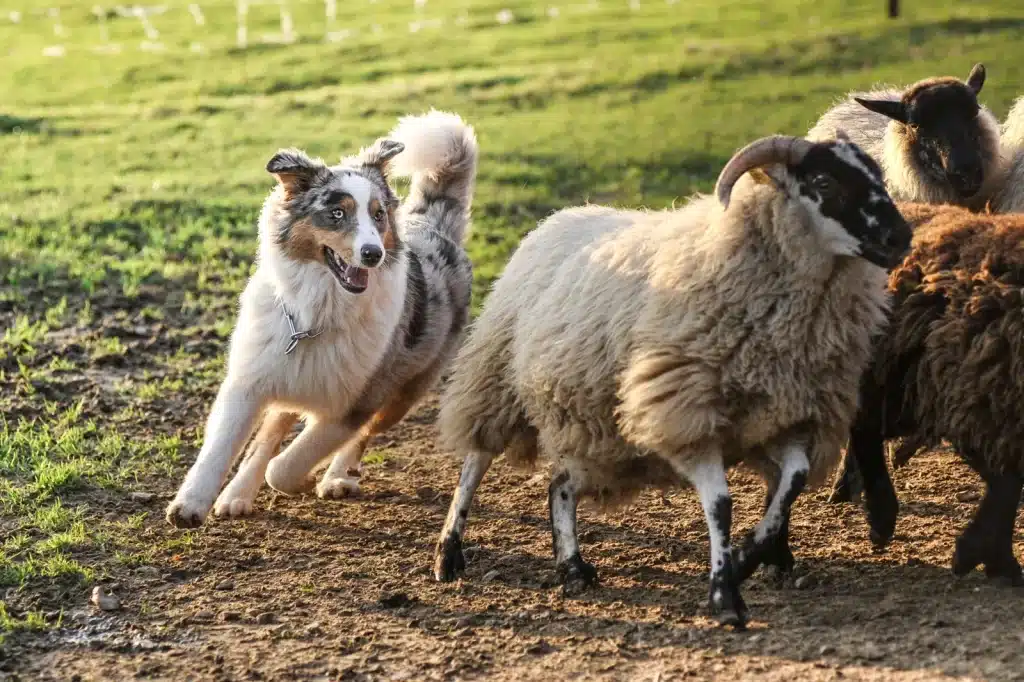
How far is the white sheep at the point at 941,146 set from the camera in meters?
7.86

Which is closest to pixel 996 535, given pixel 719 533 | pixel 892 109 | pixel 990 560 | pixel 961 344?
pixel 990 560

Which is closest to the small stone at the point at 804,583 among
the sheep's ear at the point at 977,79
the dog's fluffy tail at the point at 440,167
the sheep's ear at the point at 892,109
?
the sheep's ear at the point at 892,109

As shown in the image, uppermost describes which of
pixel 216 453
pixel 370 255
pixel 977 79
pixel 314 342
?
pixel 977 79

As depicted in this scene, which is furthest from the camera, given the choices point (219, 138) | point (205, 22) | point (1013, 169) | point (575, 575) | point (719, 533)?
point (205, 22)

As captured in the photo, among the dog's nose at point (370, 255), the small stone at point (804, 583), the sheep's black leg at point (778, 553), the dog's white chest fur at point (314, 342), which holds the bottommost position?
the small stone at point (804, 583)

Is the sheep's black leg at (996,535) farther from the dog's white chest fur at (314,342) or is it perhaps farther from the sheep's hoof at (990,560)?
the dog's white chest fur at (314,342)

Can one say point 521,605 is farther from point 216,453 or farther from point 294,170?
point 294,170

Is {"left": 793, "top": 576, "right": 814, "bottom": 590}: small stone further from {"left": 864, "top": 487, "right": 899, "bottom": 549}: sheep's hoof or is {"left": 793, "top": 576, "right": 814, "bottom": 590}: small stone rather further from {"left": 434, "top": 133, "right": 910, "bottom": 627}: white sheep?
{"left": 864, "top": 487, "right": 899, "bottom": 549}: sheep's hoof

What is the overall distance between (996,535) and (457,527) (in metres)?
2.29

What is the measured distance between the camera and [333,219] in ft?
Result: 22.7

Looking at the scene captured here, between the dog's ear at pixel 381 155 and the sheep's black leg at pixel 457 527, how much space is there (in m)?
1.76

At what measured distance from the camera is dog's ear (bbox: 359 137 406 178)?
7.47 metres

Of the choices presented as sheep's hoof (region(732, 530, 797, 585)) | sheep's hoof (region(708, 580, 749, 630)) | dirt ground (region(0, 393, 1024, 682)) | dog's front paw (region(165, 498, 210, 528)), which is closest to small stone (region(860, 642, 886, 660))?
dirt ground (region(0, 393, 1024, 682))

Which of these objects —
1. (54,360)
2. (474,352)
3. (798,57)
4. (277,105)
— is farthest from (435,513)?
(798,57)
